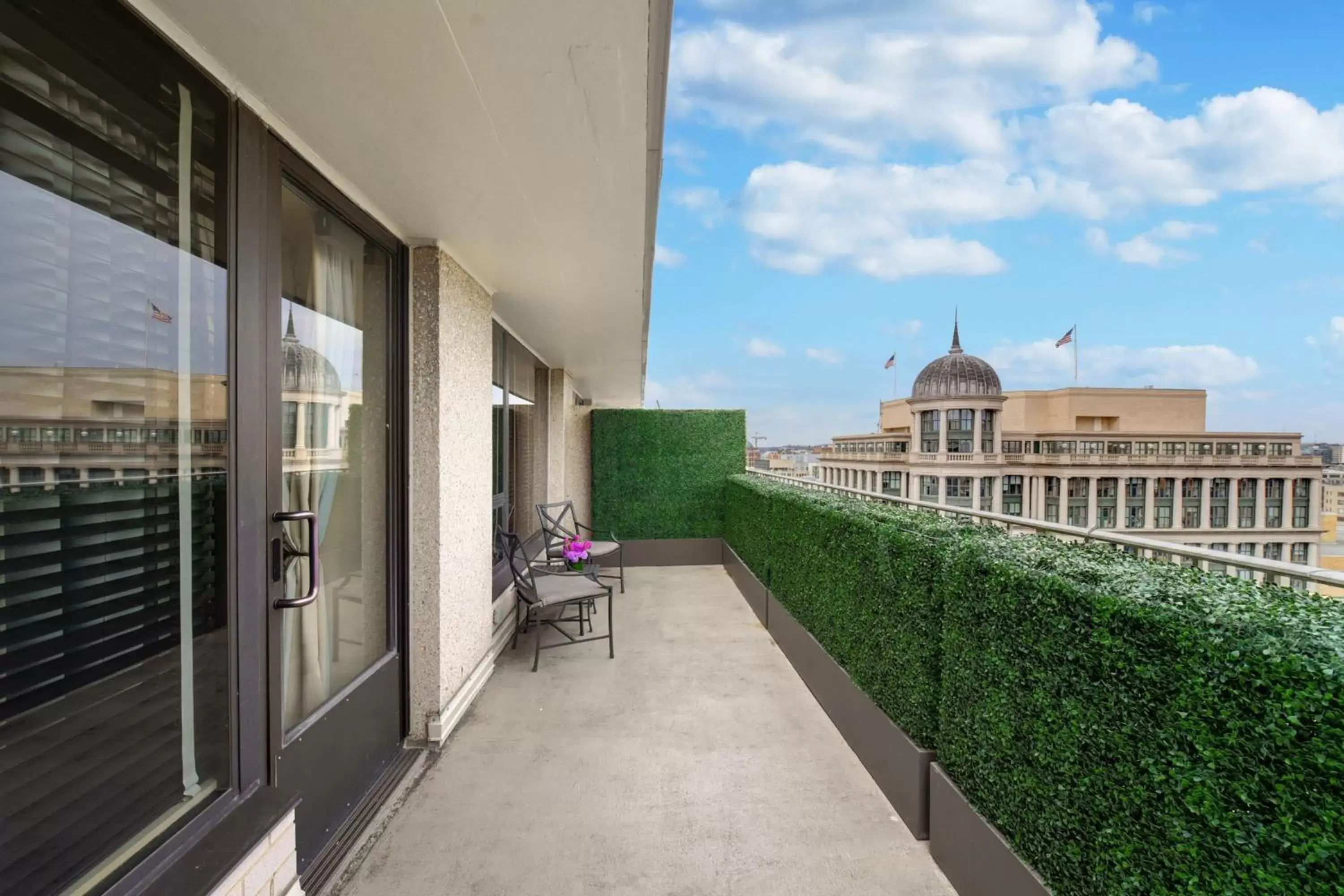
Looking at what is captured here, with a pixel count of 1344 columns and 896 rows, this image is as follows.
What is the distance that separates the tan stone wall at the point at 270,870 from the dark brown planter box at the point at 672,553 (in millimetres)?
5397

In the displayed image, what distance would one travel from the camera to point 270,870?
4.65 ft

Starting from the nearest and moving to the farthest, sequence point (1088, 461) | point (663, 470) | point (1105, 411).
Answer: point (663, 470)
point (1088, 461)
point (1105, 411)

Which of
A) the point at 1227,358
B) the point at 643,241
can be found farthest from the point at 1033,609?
the point at 1227,358

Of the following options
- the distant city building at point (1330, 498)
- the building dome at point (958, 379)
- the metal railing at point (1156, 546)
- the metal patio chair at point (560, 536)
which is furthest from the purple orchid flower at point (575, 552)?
the building dome at point (958, 379)

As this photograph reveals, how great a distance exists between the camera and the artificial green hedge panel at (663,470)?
7.10 m

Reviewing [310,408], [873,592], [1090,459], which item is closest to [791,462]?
[1090,459]

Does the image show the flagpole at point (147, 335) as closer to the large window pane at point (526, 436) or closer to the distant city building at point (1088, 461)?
the distant city building at point (1088, 461)

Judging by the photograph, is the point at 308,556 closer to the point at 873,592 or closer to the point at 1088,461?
the point at 873,592

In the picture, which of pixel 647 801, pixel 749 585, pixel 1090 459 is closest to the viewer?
pixel 647 801

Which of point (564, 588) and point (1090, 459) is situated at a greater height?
point (1090, 459)

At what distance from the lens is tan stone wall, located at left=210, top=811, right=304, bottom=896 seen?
1.28 metres

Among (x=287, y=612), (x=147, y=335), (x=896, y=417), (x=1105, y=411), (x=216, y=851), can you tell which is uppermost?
(x=1105, y=411)

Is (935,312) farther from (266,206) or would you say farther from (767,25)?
(266,206)

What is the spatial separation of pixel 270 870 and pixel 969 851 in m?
1.96
